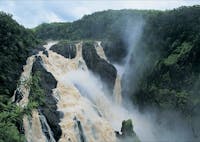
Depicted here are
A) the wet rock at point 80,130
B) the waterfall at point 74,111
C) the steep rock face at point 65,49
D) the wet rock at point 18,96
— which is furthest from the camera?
the steep rock face at point 65,49

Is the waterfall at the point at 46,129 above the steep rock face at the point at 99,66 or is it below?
below

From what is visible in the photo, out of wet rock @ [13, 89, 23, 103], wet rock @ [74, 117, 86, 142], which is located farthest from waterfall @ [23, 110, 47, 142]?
wet rock @ [13, 89, 23, 103]

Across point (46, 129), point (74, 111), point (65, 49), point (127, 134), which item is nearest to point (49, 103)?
point (74, 111)

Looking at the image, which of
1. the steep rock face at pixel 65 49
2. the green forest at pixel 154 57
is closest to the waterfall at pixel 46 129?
the green forest at pixel 154 57

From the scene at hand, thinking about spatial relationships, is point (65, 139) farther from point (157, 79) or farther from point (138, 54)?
point (138, 54)

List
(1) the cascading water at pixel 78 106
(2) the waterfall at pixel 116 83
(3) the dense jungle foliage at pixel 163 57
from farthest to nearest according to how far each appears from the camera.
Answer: (2) the waterfall at pixel 116 83 → (3) the dense jungle foliage at pixel 163 57 → (1) the cascading water at pixel 78 106

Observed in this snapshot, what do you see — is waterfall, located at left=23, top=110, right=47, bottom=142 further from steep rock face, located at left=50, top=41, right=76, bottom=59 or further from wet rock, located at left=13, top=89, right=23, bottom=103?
steep rock face, located at left=50, top=41, right=76, bottom=59

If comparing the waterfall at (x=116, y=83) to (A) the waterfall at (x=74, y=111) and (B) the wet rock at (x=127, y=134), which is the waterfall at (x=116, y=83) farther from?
(B) the wet rock at (x=127, y=134)
